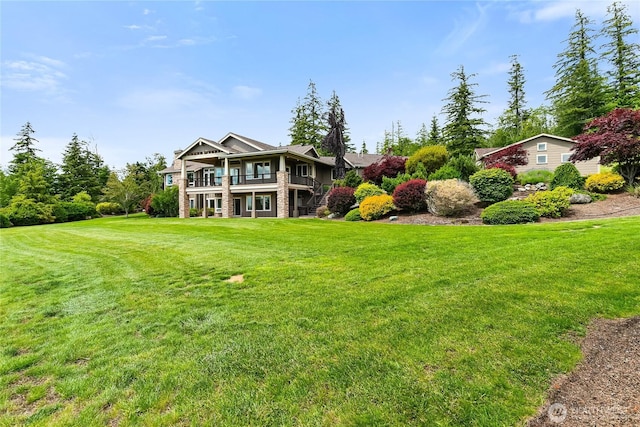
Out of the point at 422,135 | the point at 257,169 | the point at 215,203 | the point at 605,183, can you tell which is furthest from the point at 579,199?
the point at 422,135

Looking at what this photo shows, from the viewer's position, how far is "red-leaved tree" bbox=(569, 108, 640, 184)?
15.6m

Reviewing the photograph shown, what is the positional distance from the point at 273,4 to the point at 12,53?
36.9ft

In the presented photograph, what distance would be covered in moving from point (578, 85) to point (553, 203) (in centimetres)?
3194

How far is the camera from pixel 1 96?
37.1 feet

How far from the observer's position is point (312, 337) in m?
3.62

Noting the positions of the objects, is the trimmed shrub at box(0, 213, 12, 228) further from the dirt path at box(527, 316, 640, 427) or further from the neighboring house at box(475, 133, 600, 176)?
the neighboring house at box(475, 133, 600, 176)

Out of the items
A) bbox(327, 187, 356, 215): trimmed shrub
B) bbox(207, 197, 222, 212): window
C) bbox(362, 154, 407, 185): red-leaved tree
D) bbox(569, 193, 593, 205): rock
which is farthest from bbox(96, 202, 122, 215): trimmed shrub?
bbox(569, 193, 593, 205): rock

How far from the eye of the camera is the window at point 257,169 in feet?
92.2

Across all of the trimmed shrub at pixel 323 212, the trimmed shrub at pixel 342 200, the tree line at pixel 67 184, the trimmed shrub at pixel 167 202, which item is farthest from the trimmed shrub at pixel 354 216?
the tree line at pixel 67 184

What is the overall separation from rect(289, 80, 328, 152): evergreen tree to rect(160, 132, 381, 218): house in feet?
62.1

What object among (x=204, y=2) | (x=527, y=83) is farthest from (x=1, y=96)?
(x=527, y=83)

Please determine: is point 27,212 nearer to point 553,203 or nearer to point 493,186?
point 493,186

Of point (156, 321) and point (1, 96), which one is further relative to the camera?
point (1, 96)

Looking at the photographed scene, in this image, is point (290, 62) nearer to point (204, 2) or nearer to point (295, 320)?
point (204, 2)
